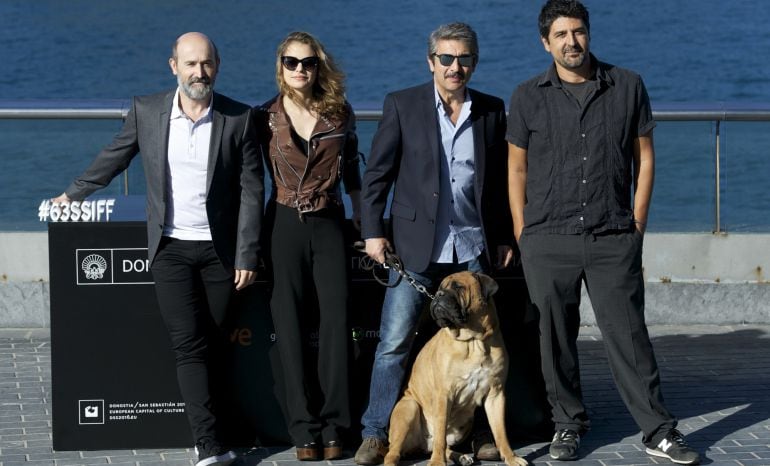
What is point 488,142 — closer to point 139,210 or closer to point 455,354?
point 455,354

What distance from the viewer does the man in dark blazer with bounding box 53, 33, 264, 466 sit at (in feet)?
18.5

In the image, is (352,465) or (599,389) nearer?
(352,465)

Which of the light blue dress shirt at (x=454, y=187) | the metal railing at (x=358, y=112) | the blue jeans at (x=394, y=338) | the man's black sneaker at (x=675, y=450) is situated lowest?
the man's black sneaker at (x=675, y=450)

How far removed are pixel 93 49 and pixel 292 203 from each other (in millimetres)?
33366

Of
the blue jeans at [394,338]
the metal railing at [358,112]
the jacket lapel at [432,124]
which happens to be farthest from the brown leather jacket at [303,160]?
the metal railing at [358,112]

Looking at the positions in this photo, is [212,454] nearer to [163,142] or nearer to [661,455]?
[163,142]

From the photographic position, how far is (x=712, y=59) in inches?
1336

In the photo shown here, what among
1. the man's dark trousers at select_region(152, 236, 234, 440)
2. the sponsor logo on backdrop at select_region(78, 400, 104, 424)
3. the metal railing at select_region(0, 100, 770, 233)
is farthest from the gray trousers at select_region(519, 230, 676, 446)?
the metal railing at select_region(0, 100, 770, 233)

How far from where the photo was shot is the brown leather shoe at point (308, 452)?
5934 millimetres

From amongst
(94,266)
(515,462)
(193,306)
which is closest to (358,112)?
(94,266)

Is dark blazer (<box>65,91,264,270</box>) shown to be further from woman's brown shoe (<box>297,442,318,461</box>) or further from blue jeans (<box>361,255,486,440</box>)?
woman's brown shoe (<box>297,442,318,461</box>)

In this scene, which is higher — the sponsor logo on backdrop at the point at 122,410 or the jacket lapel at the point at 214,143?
the jacket lapel at the point at 214,143

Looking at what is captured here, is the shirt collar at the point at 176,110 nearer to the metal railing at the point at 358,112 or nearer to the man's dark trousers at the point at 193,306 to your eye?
the man's dark trousers at the point at 193,306

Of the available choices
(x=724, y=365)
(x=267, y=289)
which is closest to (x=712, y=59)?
(x=724, y=365)
